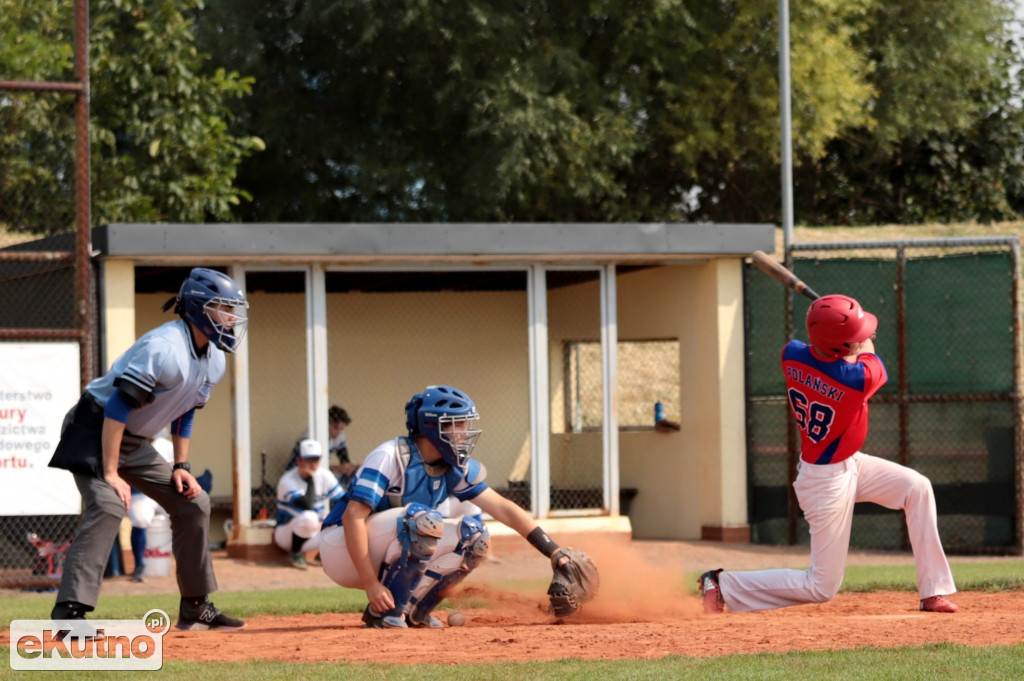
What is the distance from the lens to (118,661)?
5.55 meters

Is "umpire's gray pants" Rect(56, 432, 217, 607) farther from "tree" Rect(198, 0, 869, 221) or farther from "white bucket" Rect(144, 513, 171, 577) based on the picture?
"tree" Rect(198, 0, 869, 221)

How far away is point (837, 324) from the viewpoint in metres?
6.88

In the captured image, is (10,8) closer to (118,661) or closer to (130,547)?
(130,547)

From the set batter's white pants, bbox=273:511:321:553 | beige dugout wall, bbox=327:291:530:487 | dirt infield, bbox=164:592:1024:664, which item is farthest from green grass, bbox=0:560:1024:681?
beige dugout wall, bbox=327:291:530:487

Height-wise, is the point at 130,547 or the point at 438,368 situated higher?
the point at 438,368

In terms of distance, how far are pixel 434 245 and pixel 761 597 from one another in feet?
19.2

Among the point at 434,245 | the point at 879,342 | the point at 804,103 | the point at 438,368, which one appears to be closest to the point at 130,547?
the point at 434,245

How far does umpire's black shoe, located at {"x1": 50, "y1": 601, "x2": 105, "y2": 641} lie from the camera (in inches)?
236

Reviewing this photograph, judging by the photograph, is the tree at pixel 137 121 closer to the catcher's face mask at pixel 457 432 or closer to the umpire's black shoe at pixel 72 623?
the catcher's face mask at pixel 457 432

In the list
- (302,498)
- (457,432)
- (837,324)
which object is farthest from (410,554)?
(302,498)

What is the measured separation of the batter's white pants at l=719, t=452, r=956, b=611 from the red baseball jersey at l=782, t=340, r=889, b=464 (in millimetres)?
109

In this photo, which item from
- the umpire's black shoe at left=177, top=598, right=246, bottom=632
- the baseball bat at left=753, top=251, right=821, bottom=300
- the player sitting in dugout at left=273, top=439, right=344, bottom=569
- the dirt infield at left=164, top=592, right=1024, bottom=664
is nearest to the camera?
the dirt infield at left=164, top=592, right=1024, bottom=664

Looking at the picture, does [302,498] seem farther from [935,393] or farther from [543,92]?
[543,92]

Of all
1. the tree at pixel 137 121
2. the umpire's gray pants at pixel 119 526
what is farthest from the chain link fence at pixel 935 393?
the tree at pixel 137 121
